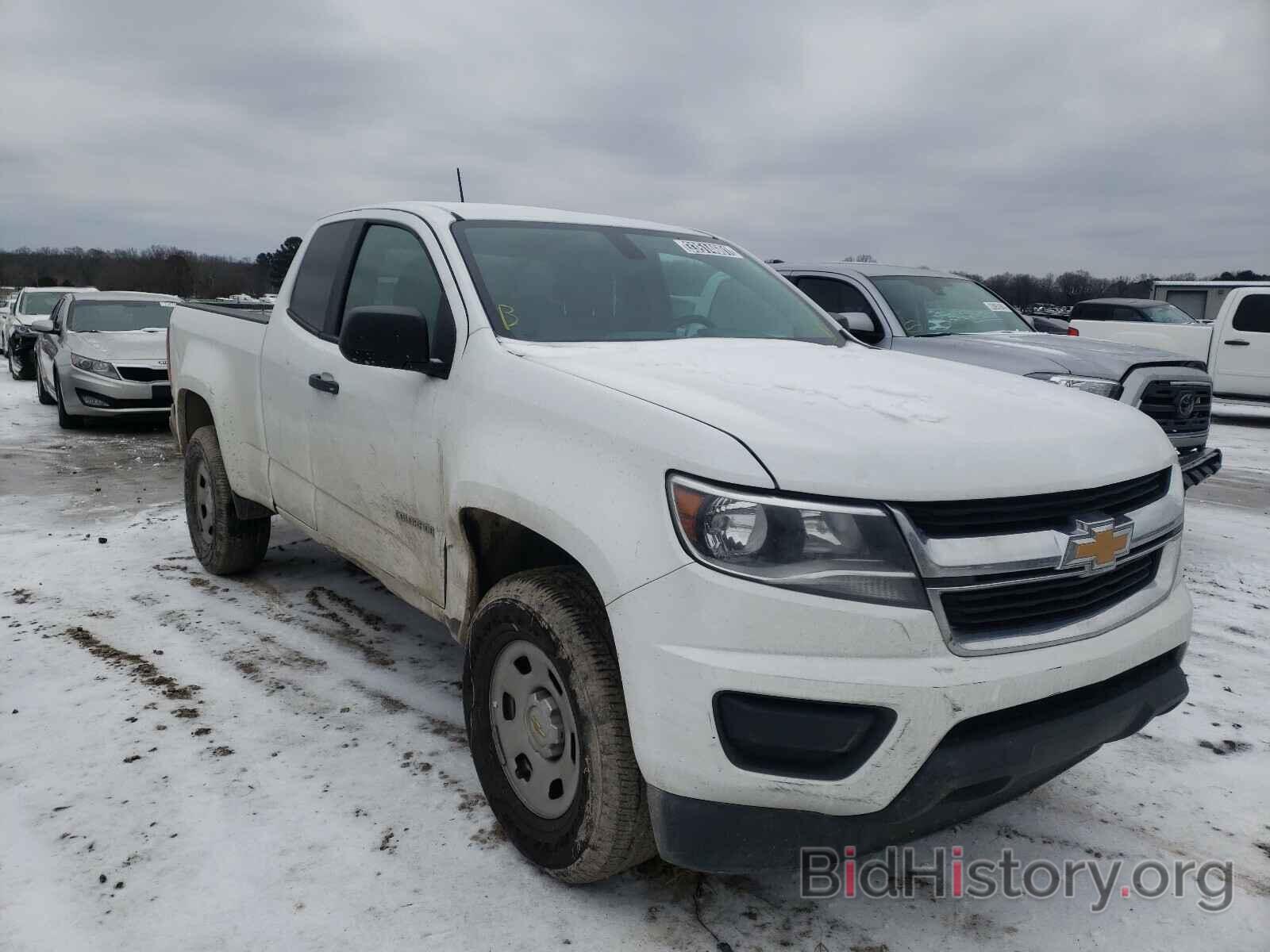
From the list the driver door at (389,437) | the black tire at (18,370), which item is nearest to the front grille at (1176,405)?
the driver door at (389,437)

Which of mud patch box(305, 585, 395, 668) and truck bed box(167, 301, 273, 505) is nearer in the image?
mud patch box(305, 585, 395, 668)

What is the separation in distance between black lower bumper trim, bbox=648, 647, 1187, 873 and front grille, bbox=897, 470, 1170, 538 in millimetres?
384

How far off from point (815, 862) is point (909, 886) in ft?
0.82

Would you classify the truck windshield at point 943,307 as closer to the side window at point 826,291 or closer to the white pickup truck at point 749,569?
the side window at point 826,291

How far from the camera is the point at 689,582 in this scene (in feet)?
6.19

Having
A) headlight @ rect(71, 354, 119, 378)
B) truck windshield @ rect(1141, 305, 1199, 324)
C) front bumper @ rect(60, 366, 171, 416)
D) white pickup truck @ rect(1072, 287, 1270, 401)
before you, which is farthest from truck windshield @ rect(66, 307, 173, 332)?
truck windshield @ rect(1141, 305, 1199, 324)

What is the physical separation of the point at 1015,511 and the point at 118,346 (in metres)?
11.6

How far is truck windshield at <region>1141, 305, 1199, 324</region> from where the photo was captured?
15609 mm

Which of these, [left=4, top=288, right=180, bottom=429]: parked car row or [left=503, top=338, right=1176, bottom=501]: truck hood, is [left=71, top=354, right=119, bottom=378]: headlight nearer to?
[left=4, top=288, right=180, bottom=429]: parked car row

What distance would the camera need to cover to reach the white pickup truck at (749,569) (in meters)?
1.88

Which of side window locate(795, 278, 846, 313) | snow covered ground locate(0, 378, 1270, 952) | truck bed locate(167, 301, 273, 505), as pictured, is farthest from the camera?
side window locate(795, 278, 846, 313)

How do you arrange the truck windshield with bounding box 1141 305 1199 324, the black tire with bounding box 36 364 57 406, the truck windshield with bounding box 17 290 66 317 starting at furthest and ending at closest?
the truck windshield with bounding box 17 290 66 317
the truck windshield with bounding box 1141 305 1199 324
the black tire with bounding box 36 364 57 406

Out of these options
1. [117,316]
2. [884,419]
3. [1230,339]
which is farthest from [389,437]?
[1230,339]

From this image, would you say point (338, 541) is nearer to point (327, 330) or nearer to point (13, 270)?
point (327, 330)
